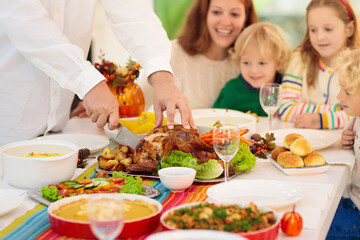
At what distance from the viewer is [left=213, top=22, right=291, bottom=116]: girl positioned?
3195mm

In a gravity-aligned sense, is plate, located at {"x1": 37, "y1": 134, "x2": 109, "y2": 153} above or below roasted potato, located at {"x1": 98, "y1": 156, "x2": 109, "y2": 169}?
below

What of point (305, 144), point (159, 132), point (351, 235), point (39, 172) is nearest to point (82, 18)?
point (159, 132)

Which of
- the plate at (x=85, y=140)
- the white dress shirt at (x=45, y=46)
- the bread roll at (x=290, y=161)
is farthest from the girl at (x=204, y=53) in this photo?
the bread roll at (x=290, y=161)

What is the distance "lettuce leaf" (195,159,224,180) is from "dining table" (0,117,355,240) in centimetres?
3

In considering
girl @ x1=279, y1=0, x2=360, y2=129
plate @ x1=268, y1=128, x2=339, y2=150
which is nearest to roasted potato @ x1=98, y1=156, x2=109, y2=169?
plate @ x1=268, y1=128, x2=339, y2=150

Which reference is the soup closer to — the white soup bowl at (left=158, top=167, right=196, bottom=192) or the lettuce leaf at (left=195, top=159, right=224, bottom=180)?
the white soup bowl at (left=158, top=167, right=196, bottom=192)

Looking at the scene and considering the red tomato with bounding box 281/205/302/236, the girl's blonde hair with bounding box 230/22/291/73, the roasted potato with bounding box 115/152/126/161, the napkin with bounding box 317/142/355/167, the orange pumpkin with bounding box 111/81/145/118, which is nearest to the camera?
the red tomato with bounding box 281/205/302/236

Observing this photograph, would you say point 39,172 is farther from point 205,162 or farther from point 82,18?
point 82,18

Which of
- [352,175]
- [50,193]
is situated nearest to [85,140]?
[50,193]

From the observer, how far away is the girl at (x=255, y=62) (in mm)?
3195

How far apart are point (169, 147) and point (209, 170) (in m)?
0.19

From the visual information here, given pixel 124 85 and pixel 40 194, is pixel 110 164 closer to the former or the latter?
pixel 40 194

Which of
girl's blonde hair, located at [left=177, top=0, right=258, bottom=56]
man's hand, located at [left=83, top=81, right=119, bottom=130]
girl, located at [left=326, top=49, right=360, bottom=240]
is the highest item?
girl's blonde hair, located at [left=177, top=0, right=258, bottom=56]

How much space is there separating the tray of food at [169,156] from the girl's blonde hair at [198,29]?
6.19 ft
